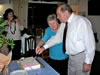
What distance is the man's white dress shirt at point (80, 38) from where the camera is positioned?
1539 mm

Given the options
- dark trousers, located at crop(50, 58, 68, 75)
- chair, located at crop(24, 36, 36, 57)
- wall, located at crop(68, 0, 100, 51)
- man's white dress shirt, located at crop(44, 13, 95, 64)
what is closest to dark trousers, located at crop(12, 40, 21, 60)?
chair, located at crop(24, 36, 36, 57)

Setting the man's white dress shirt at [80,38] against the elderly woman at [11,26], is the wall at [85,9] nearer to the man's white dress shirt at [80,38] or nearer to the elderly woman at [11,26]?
the elderly woman at [11,26]

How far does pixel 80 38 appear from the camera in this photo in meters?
1.58

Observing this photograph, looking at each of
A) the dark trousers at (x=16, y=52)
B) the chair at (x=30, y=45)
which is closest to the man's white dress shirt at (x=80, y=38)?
the chair at (x=30, y=45)

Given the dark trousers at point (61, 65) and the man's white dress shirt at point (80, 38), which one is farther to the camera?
the dark trousers at point (61, 65)

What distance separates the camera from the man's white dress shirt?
60.6 inches

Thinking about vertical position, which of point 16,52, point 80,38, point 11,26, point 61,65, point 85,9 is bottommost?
point 16,52

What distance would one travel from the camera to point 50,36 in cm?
204

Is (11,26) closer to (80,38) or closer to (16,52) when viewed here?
(16,52)

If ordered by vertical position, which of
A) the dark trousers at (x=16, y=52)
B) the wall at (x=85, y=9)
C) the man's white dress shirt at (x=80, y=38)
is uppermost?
the wall at (x=85, y=9)

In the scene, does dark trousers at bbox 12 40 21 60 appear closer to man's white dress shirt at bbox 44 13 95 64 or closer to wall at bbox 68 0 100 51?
man's white dress shirt at bbox 44 13 95 64

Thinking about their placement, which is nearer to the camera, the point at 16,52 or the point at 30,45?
the point at 30,45

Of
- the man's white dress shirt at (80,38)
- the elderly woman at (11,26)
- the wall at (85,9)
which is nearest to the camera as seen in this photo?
the man's white dress shirt at (80,38)

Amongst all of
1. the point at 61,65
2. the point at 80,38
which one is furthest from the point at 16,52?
the point at 80,38
